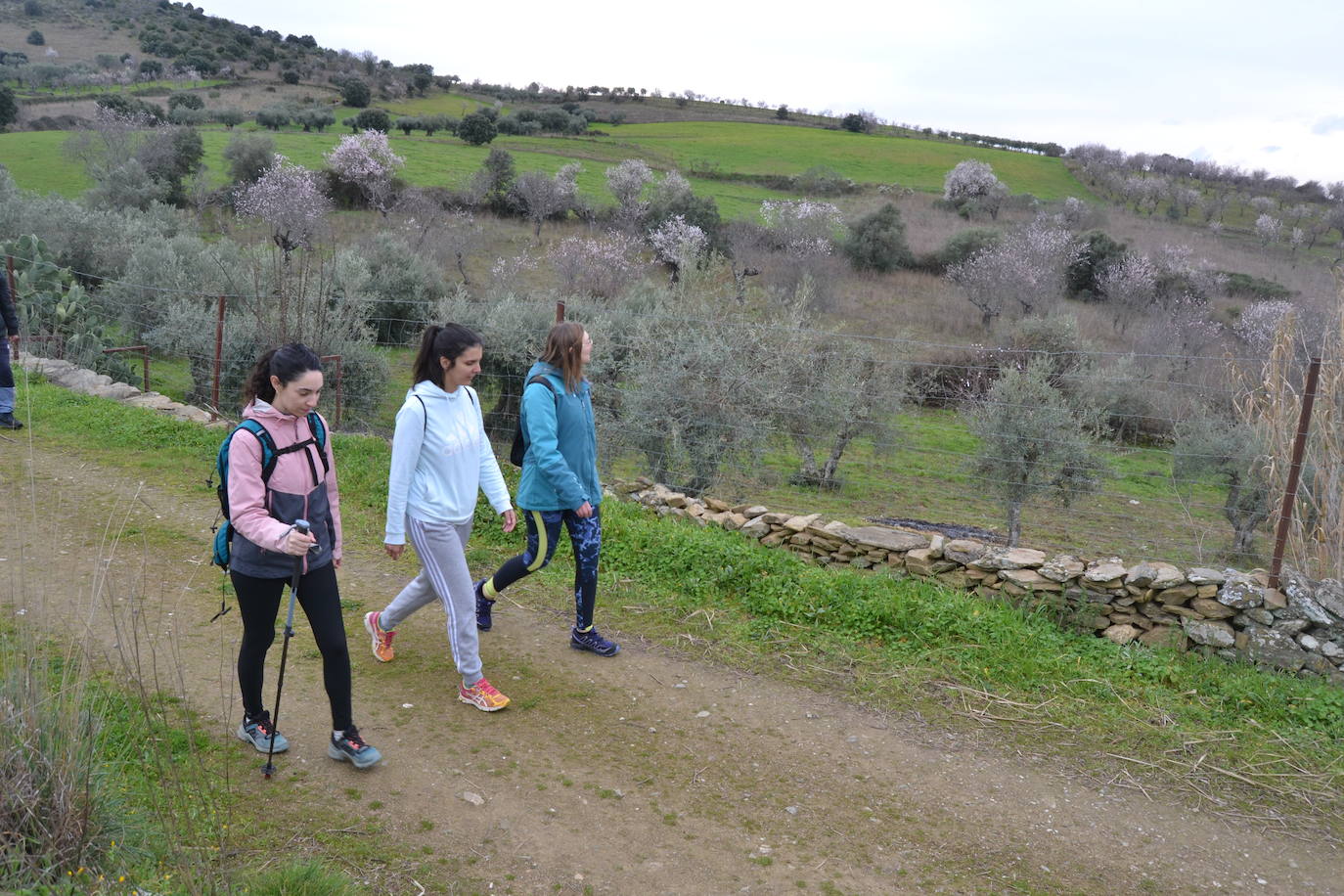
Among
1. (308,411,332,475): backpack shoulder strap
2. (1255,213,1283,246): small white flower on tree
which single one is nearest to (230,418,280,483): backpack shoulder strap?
(308,411,332,475): backpack shoulder strap

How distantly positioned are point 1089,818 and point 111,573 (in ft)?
18.3

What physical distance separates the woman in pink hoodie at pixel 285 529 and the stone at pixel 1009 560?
4.04m

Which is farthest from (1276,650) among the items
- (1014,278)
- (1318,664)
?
(1014,278)

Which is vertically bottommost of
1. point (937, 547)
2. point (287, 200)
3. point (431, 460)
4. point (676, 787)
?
point (676, 787)

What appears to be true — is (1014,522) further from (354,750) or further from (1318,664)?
(354,750)

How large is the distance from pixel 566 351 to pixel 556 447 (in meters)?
0.49

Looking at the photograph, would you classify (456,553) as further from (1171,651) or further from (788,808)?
(1171,651)

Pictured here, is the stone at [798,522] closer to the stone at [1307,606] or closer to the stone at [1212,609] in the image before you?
the stone at [1212,609]

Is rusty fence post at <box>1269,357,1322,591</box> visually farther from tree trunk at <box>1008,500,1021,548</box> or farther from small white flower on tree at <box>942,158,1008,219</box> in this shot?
small white flower on tree at <box>942,158,1008,219</box>

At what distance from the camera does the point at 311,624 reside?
12.0 feet

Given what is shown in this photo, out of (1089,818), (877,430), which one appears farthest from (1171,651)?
(877,430)

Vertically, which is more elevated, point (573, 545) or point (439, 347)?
point (439, 347)

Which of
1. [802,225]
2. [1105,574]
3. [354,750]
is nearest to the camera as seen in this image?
[354,750]

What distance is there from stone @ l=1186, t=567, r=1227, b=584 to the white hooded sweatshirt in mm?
4356
